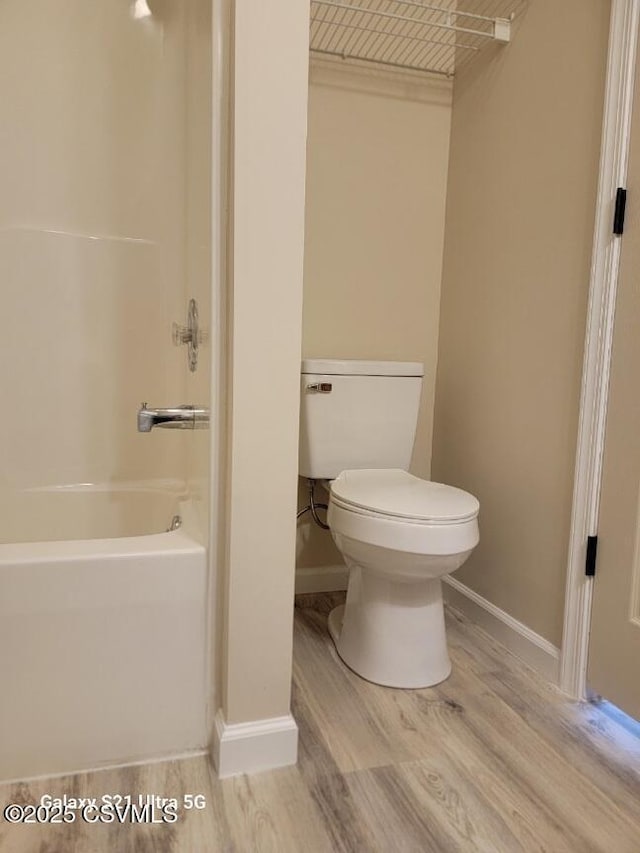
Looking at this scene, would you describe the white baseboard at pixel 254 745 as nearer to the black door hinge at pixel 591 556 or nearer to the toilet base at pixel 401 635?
the toilet base at pixel 401 635

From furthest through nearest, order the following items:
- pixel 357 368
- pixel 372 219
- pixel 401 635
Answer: pixel 372 219
pixel 357 368
pixel 401 635

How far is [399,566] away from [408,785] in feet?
1.53

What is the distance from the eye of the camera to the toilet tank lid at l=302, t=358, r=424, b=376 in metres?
1.79

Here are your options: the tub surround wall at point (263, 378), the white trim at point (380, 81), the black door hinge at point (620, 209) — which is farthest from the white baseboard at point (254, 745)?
the white trim at point (380, 81)

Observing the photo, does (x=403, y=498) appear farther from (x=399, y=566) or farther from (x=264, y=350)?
(x=264, y=350)

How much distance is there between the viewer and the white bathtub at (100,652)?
1.12m

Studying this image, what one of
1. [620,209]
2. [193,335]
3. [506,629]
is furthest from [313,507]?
[620,209]

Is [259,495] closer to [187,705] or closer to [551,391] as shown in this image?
[187,705]

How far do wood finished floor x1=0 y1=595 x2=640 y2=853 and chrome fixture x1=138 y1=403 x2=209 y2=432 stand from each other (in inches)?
27.2

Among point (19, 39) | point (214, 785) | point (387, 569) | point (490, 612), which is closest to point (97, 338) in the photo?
point (19, 39)

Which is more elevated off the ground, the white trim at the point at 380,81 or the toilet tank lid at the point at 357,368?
the white trim at the point at 380,81

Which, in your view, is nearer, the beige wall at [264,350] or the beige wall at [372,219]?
the beige wall at [264,350]

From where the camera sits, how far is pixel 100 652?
1.17 metres

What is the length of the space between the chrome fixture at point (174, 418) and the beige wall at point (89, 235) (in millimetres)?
495
